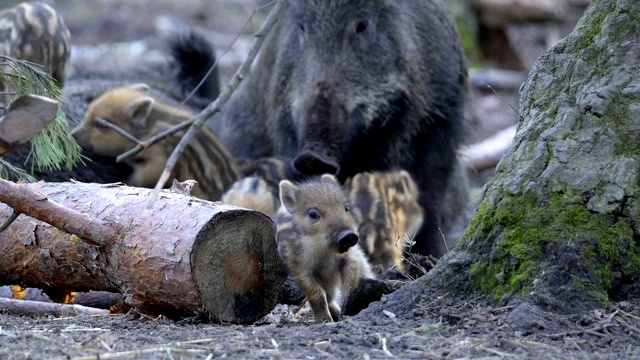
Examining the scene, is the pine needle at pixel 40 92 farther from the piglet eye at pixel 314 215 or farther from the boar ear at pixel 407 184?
the boar ear at pixel 407 184

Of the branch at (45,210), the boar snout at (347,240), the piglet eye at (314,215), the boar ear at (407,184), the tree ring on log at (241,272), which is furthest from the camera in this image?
the boar ear at (407,184)

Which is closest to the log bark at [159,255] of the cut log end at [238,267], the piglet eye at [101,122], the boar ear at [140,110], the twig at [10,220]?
the cut log end at [238,267]

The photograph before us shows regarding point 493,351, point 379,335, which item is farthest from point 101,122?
point 493,351

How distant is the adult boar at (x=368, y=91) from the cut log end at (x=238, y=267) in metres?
1.82

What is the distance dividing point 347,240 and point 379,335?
0.91 metres

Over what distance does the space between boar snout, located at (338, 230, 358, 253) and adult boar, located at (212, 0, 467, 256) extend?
5.83 feet

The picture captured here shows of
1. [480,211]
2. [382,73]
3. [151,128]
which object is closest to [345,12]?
[382,73]

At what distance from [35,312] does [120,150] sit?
8.20 feet

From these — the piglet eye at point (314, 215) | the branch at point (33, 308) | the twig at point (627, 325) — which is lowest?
the branch at point (33, 308)

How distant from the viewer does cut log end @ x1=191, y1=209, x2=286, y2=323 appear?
13.3 ft

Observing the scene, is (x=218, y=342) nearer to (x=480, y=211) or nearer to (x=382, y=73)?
(x=480, y=211)

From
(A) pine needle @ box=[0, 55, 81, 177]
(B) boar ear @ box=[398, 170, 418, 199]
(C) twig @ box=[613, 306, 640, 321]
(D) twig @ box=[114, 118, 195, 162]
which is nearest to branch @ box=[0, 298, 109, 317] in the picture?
(A) pine needle @ box=[0, 55, 81, 177]

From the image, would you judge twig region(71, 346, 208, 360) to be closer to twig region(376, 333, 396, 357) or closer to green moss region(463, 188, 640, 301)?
twig region(376, 333, 396, 357)

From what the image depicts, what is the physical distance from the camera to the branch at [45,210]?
12.9ft
